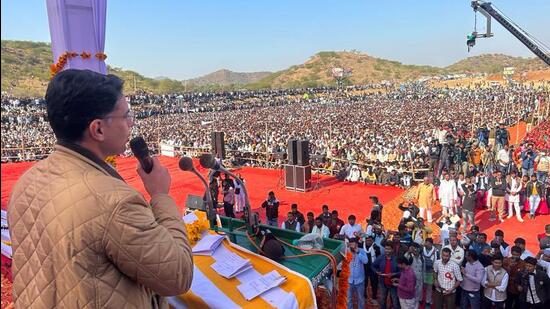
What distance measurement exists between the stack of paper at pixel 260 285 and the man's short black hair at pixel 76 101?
99 cm

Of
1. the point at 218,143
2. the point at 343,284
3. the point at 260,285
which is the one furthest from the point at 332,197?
the point at 260,285

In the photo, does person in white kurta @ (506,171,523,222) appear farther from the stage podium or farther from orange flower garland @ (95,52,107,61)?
orange flower garland @ (95,52,107,61)

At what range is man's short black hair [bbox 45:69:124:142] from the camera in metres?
1.25

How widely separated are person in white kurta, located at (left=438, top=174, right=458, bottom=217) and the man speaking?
10116 mm

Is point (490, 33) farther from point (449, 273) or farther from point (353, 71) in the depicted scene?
point (353, 71)

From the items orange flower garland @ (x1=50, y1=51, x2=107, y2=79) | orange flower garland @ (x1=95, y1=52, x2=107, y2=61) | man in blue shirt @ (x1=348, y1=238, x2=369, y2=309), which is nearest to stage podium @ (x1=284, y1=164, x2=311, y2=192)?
man in blue shirt @ (x1=348, y1=238, x2=369, y2=309)

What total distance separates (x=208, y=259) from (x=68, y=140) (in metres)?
1.06

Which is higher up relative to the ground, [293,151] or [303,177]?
[293,151]

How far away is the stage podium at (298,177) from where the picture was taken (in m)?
14.6

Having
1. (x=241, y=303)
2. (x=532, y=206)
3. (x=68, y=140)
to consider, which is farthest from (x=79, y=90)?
(x=532, y=206)

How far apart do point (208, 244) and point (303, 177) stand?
12535mm

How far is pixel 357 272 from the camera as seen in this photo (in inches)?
225

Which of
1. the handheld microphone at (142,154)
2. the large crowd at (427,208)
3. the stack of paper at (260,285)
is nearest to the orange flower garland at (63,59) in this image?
the large crowd at (427,208)

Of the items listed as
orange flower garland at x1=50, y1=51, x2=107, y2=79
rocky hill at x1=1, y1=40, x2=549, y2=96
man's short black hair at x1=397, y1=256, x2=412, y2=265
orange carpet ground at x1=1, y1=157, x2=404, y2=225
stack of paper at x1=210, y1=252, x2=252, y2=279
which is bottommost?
orange carpet ground at x1=1, y1=157, x2=404, y2=225
